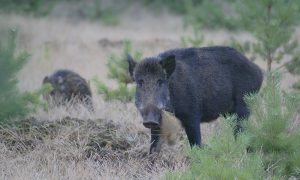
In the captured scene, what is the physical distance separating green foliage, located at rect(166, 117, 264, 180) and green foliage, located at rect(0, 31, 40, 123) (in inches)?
107

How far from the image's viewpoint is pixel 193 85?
743cm

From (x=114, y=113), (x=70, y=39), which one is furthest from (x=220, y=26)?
(x=114, y=113)

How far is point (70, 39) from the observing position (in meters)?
19.1

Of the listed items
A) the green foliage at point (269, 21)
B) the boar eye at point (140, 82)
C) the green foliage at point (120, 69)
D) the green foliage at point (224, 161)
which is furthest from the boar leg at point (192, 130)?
the green foliage at point (269, 21)

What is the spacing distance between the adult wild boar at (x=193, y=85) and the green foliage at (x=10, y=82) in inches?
49.7

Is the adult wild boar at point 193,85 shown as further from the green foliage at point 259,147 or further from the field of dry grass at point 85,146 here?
the green foliage at point 259,147

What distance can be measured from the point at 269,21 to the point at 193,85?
153 inches

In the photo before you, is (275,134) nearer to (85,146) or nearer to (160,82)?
(160,82)

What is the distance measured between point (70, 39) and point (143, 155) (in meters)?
12.0

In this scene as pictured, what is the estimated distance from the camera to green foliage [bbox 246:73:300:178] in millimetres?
5777

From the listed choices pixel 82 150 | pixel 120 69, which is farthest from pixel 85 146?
pixel 120 69

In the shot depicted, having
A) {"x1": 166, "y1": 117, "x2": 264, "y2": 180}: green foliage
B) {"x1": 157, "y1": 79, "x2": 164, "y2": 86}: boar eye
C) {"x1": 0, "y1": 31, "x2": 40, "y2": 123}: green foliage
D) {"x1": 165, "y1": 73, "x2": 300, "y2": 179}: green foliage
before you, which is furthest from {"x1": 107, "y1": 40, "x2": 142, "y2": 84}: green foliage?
{"x1": 166, "y1": 117, "x2": 264, "y2": 180}: green foliage

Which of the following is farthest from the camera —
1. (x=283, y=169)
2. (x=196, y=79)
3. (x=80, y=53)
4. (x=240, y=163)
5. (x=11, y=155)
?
(x=80, y=53)

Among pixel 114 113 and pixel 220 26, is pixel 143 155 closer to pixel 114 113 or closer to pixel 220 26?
pixel 114 113
